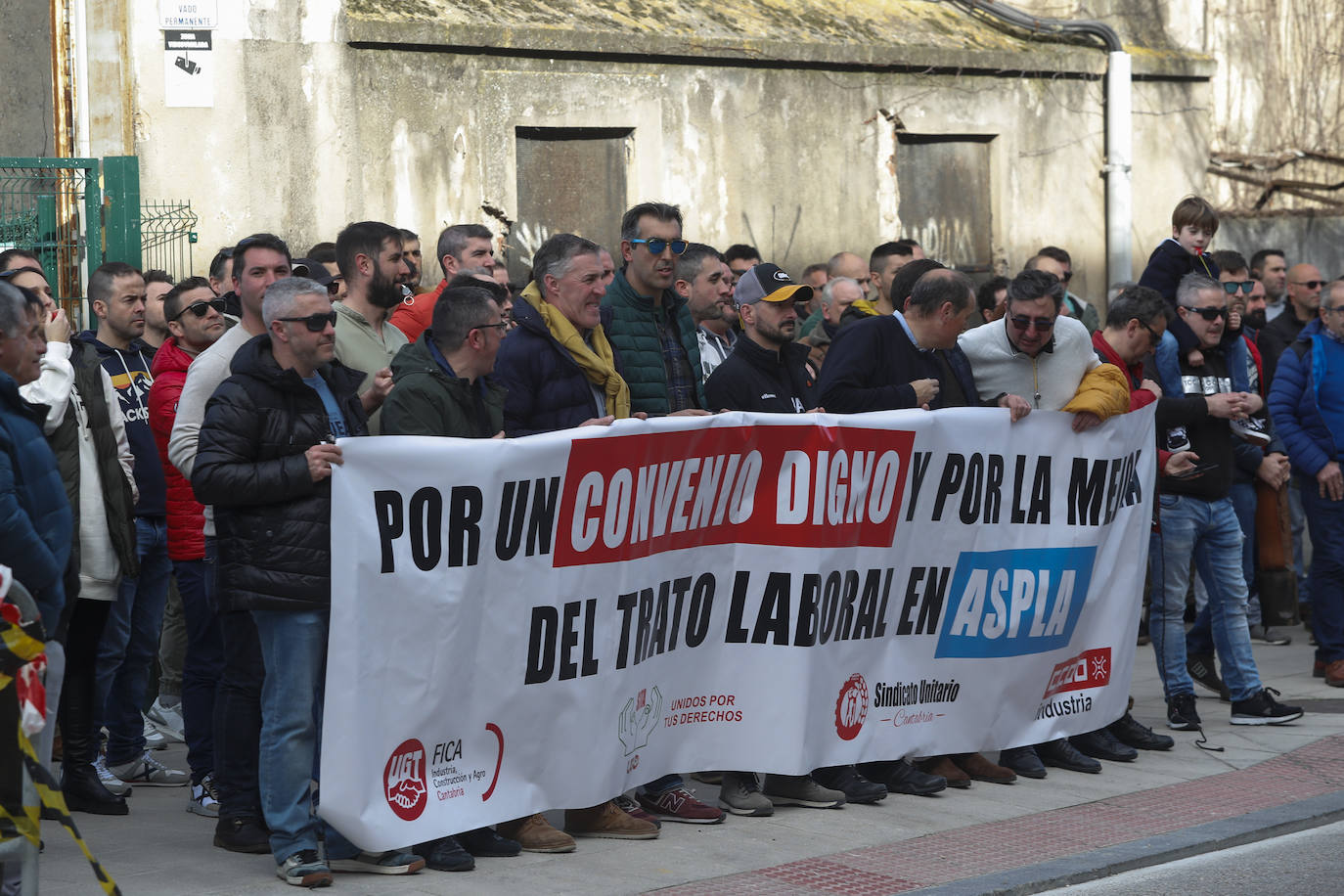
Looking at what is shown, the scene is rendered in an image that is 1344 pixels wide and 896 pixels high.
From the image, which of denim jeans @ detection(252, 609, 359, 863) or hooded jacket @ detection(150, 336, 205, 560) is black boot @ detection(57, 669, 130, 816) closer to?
hooded jacket @ detection(150, 336, 205, 560)

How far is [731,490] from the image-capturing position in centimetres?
730

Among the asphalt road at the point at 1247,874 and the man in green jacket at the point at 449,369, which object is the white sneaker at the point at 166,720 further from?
the asphalt road at the point at 1247,874

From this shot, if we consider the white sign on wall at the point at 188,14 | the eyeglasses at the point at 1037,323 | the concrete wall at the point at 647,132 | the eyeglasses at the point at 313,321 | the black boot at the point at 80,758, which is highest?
the white sign on wall at the point at 188,14

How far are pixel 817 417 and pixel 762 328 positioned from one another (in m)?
0.61

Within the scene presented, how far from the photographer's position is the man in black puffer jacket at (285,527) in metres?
6.14

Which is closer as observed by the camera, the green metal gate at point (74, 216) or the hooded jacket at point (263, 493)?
the hooded jacket at point (263, 493)

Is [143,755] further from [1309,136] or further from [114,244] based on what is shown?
[1309,136]

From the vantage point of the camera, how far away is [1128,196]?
1841 cm

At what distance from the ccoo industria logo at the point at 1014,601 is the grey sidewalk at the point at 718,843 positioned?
626 millimetres

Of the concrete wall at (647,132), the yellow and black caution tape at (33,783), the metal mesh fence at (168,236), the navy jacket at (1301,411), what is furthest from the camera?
the concrete wall at (647,132)

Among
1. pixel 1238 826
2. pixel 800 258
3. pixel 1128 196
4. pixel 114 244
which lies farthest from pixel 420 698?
pixel 1128 196

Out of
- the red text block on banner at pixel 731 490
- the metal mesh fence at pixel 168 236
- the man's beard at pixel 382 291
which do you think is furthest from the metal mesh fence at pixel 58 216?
the red text block on banner at pixel 731 490

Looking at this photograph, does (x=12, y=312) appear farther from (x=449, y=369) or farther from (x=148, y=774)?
(x=148, y=774)

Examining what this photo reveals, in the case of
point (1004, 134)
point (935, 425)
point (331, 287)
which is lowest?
point (935, 425)
